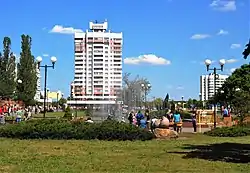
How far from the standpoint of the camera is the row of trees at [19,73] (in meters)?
79.1

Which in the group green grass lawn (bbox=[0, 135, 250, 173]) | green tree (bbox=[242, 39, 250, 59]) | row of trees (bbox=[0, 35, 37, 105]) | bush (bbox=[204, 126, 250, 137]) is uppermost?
row of trees (bbox=[0, 35, 37, 105])

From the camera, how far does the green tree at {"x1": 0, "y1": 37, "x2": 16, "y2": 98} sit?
78750 millimetres

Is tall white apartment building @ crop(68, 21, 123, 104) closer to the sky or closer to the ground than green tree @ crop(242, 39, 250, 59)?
closer to the sky

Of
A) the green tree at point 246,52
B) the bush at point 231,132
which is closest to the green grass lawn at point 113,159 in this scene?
the green tree at point 246,52

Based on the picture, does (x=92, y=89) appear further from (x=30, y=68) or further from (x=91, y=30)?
(x=30, y=68)

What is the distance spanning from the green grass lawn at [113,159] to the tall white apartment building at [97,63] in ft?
382

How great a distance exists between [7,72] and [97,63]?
62.4m

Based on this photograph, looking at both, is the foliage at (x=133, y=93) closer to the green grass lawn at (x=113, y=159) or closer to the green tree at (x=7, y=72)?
the green tree at (x=7, y=72)

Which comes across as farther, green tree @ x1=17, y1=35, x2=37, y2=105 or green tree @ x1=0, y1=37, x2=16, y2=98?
green tree @ x1=17, y1=35, x2=37, y2=105

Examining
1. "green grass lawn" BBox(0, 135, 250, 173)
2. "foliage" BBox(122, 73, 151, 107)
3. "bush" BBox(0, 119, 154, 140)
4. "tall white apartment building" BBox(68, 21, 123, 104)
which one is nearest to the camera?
"green grass lawn" BBox(0, 135, 250, 173)

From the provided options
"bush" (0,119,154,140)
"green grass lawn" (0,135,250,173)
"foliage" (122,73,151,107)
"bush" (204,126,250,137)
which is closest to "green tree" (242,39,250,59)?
"green grass lawn" (0,135,250,173)

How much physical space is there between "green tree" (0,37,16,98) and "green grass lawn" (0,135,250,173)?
59467 millimetres

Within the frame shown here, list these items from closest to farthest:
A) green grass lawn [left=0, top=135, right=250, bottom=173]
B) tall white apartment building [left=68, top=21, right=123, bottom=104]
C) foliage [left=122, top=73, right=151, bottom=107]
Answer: green grass lawn [left=0, top=135, right=250, bottom=173] → foliage [left=122, top=73, right=151, bottom=107] → tall white apartment building [left=68, top=21, right=123, bottom=104]

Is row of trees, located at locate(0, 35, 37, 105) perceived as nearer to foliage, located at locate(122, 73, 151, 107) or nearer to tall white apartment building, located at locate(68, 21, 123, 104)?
foliage, located at locate(122, 73, 151, 107)
